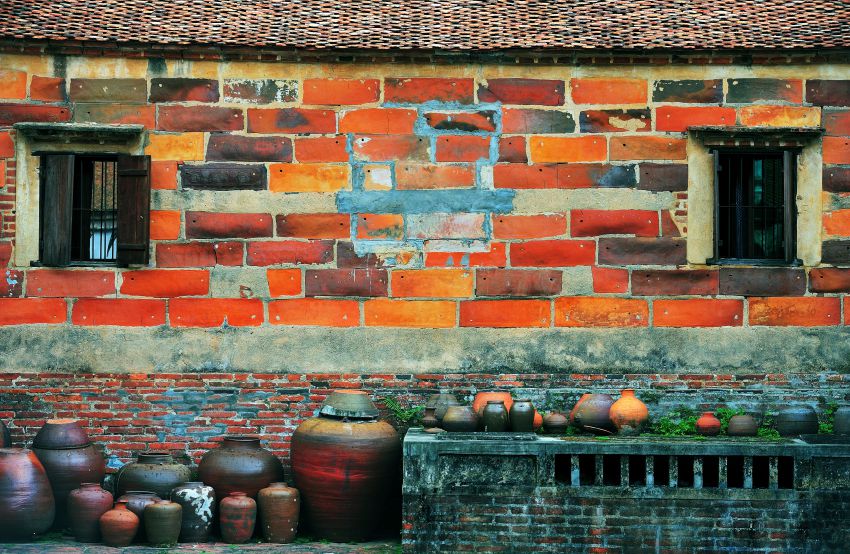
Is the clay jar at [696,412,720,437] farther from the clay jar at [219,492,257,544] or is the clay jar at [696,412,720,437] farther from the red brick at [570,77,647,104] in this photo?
the clay jar at [219,492,257,544]

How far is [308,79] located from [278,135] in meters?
0.69

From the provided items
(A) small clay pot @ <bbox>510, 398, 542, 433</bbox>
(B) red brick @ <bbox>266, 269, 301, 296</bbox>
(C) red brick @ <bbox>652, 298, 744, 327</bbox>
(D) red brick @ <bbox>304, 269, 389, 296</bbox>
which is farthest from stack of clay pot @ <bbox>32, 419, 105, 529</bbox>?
(C) red brick @ <bbox>652, 298, 744, 327</bbox>

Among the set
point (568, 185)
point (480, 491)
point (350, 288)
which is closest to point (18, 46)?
point (350, 288)

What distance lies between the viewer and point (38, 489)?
10.1 m

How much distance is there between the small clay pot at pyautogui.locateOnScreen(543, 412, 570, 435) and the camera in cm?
1073

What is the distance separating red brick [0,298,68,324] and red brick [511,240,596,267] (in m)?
4.87

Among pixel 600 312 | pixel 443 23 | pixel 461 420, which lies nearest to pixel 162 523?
pixel 461 420

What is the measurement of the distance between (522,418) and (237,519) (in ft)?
9.56

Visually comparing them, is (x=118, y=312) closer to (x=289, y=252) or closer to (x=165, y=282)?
(x=165, y=282)

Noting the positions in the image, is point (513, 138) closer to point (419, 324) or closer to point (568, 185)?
point (568, 185)

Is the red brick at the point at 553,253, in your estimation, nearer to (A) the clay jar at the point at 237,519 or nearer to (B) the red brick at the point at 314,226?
(B) the red brick at the point at 314,226

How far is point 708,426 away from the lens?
10781mm

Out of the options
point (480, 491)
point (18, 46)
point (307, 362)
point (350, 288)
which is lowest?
point (480, 491)

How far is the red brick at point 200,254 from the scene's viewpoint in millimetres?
11516
